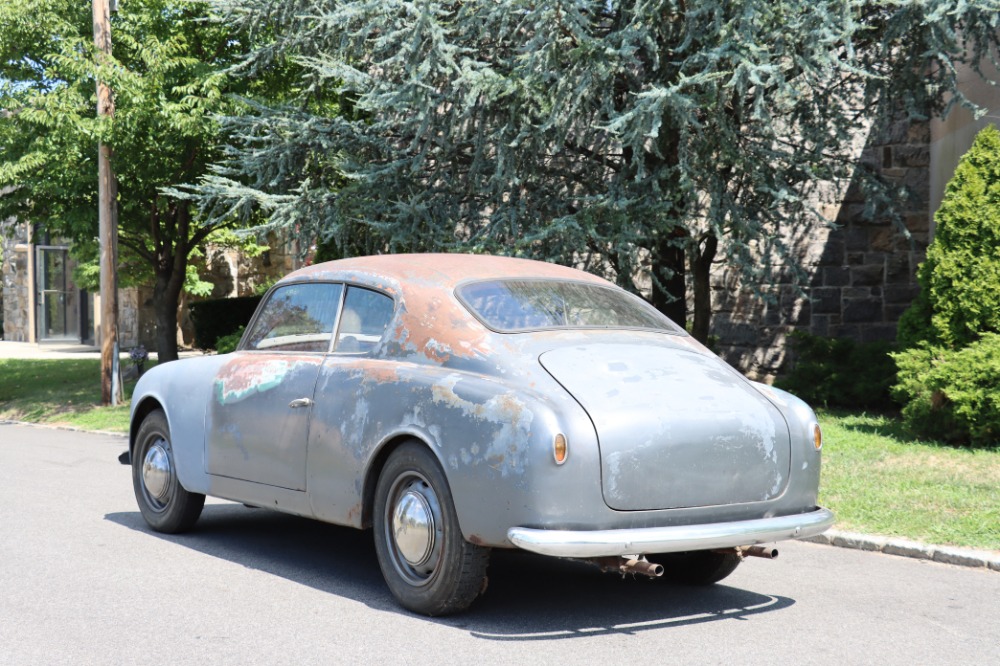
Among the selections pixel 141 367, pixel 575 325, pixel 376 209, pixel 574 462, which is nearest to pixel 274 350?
pixel 575 325

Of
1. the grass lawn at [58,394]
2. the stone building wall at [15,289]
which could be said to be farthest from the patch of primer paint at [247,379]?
the stone building wall at [15,289]

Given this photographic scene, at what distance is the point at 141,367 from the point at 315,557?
52.9ft

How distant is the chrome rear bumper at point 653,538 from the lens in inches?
196

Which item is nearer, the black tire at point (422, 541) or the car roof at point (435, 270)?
the black tire at point (422, 541)

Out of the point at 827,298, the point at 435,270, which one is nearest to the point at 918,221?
the point at 827,298

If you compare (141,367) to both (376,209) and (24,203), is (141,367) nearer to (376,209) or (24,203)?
(24,203)

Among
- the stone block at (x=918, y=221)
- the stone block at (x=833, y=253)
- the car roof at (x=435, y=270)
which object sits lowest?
the car roof at (x=435, y=270)

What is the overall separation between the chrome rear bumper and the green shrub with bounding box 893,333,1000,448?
5.91 m

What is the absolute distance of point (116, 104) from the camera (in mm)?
17734

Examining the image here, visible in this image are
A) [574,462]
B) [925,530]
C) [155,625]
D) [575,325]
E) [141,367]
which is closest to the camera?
[574,462]

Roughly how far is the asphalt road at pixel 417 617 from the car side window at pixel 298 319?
1.31m

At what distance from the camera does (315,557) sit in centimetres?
716

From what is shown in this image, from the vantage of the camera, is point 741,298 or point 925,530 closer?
point 925,530

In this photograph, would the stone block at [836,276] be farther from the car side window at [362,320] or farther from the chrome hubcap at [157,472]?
the car side window at [362,320]
